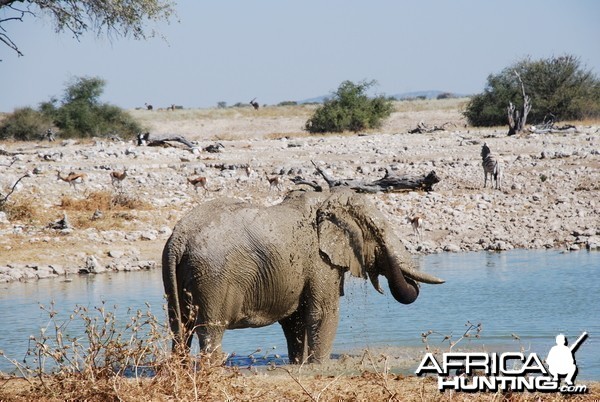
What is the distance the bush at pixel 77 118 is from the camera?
45.8m

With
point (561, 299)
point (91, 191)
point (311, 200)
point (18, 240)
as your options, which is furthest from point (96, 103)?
point (311, 200)

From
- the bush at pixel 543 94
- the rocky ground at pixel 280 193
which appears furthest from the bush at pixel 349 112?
the rocky ground at pixel 280 193

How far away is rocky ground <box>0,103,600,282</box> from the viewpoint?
1930cm

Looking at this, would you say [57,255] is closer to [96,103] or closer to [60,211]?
[60,211]

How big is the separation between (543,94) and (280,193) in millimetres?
25170

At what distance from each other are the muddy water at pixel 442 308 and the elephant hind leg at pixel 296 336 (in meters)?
0.28

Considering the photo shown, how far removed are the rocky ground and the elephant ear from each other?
929 centimetres

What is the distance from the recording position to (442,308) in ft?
45.1

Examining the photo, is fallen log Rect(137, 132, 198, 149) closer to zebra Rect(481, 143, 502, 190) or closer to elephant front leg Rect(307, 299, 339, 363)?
zebra Rect(481, 143, 502, 190)

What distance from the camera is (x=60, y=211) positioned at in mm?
21156

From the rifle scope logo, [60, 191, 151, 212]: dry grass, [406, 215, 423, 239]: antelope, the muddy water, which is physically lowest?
the muddy water

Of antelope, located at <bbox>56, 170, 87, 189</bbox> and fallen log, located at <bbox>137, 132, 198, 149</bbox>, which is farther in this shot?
fallen log, located at <bbox>137, 132, 198, 149</bbox>

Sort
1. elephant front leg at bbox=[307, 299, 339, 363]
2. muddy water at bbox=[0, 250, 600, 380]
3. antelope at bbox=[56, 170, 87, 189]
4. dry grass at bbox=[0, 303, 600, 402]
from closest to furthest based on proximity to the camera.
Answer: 1. dry grass at bbox=[0, 303, 600, 402]
2. elephant front leg at bbox=[307, 299, 339, 363]
3. muddy water at bbox=[0, 250, 600, 380]
4. antelope at bbox=[56, 170, 87, 189]

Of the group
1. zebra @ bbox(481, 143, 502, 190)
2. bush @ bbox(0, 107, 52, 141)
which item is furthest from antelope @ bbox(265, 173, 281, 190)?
bush @ bbox(0, 107, 52, 141)
